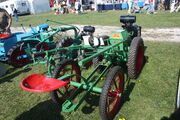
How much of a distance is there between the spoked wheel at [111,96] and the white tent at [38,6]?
99.8 ft

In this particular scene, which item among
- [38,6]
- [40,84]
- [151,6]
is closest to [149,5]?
[151,6]

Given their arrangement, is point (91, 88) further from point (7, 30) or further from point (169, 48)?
point (7, 30)

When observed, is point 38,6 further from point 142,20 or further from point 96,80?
point 96,80

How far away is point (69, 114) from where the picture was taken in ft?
10.5

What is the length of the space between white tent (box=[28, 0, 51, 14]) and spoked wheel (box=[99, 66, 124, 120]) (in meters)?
30.4

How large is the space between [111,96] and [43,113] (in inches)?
55.4

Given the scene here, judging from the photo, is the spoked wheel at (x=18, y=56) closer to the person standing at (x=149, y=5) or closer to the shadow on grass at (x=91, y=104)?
the shadow on grass at (x=91, y=104)

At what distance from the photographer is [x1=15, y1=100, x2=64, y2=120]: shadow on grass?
10.5 ft

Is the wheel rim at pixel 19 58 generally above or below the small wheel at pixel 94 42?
below

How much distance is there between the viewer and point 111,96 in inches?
120

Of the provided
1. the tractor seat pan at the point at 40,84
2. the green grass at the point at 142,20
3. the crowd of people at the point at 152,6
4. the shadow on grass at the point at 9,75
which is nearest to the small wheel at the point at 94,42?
the tractor seat pan at the point at 40,84

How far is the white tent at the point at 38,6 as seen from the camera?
29761 mm

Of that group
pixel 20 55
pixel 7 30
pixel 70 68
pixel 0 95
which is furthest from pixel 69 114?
pixel 7 30

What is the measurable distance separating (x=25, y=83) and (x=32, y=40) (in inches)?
160
